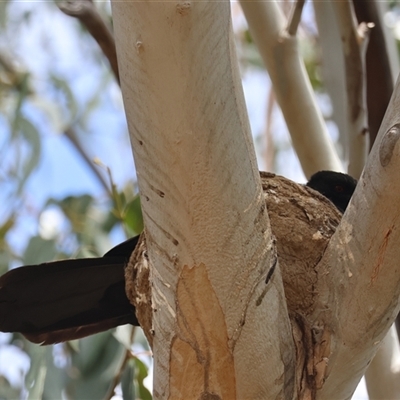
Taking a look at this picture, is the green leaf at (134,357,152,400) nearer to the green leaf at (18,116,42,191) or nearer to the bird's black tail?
the bird's black tail

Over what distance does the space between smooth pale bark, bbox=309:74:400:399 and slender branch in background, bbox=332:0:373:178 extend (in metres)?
1.18

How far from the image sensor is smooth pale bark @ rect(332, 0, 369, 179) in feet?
8.79

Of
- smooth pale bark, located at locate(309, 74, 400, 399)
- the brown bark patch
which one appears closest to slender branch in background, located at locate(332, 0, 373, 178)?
smooth pale bark, located at locate(309, 74, 400, 399)

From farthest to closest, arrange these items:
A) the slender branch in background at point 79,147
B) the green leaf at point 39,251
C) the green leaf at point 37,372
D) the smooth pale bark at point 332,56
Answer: the slender branch in background at point 79,147 → the smooth pale bark at point 332,56 → the green leaf at point 39,251 → the green leaf at point 37,372

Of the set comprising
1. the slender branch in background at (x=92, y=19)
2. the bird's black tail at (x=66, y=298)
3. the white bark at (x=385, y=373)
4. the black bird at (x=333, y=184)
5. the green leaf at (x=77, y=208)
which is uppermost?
the slender branch in background at (x=92, y=19)

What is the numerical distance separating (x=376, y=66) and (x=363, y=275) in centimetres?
144

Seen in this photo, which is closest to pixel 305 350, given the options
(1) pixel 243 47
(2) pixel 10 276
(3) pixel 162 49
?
(3) pixel 162 49

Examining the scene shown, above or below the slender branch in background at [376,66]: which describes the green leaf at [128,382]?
below

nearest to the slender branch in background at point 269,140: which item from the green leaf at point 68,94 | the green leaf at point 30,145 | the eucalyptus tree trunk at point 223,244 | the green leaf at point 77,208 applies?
the green leaf at point 68,94

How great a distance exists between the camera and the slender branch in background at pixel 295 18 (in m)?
2.74

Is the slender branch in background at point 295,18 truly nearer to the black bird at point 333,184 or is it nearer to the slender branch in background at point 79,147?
the black bird at point 333,184

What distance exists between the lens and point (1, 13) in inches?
155

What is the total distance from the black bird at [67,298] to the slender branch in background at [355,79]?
97cm

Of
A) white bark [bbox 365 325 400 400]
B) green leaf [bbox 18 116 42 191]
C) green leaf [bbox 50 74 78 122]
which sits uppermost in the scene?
green leaf [bbox 50 74 78 122]
